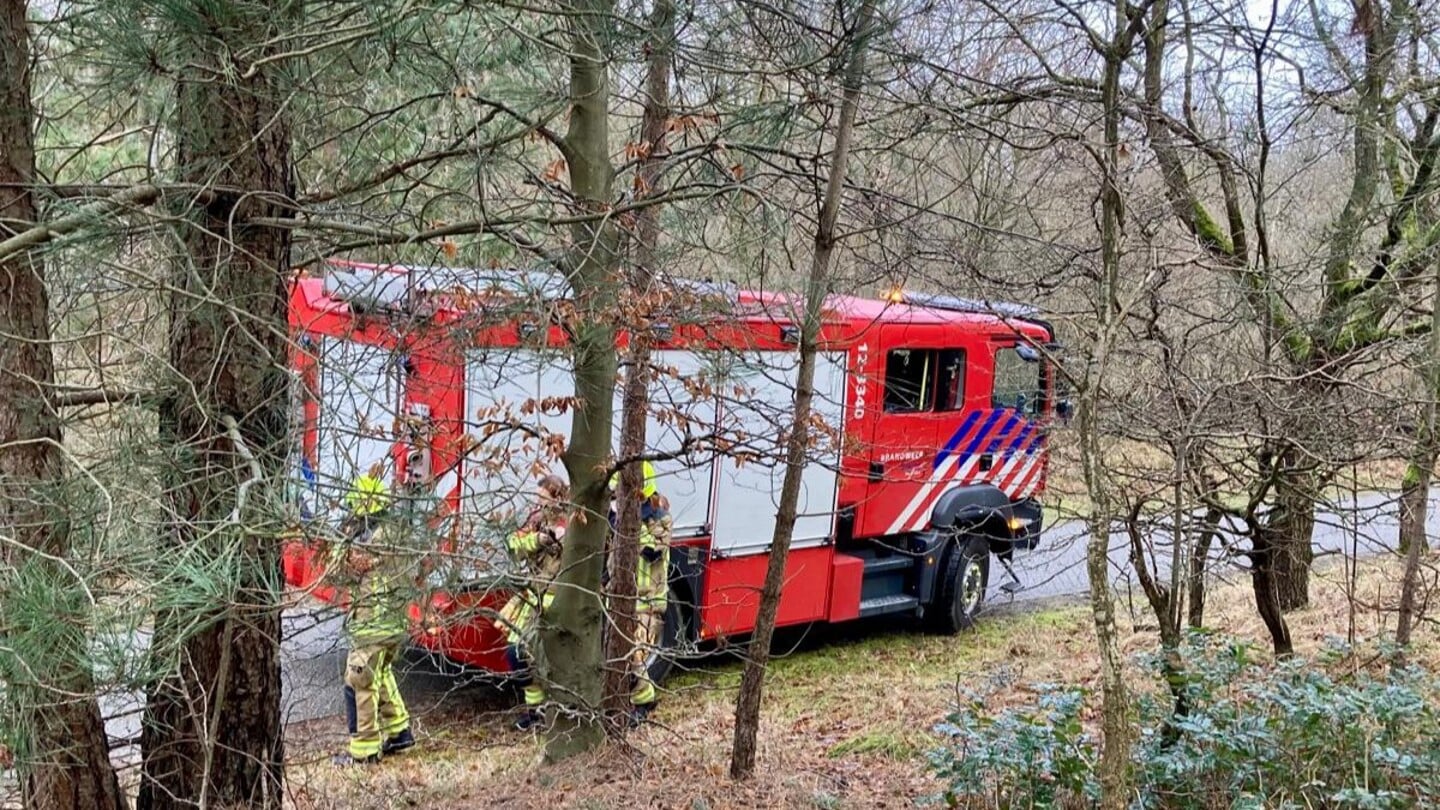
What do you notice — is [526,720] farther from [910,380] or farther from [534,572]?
[910,380]

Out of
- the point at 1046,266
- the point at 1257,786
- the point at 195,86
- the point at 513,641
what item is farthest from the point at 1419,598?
the point at 195,86

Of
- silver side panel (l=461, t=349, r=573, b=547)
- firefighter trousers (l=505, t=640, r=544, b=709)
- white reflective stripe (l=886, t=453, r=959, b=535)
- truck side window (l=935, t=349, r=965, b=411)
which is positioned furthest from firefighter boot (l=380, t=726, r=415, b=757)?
truck side window (l=935, t=349, r=965, b=411)

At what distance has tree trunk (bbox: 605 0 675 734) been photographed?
4.48m

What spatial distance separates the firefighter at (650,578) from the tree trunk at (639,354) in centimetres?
27

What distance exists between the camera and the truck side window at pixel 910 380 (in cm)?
823

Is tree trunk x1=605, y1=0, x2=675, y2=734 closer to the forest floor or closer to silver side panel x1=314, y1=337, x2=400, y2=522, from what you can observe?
the forest floor

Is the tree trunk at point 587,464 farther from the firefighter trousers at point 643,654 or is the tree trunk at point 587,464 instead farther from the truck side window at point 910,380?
the truck side window at point 910,380

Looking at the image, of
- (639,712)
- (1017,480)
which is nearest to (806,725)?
(639,712)

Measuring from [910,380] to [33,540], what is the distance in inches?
254

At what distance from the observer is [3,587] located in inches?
99.7

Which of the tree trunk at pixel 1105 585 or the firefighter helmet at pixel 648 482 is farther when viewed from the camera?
the firefighter helmet at pixel 648 482

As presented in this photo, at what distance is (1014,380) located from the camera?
29.4ft

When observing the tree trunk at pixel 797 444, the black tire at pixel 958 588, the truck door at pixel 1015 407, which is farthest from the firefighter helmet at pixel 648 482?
the truck door at pixel 1015 407

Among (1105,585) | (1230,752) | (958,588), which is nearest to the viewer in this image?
(1105,585)
